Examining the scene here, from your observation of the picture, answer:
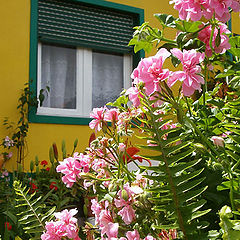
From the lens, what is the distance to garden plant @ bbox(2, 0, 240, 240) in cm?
49

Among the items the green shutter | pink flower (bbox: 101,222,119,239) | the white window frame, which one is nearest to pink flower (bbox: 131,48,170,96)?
pink flower (bbox: 101,222,119,239)

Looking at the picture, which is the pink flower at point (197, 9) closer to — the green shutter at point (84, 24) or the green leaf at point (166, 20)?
the green leaf at point (166, 20)

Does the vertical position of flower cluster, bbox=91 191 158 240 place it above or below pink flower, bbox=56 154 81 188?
below

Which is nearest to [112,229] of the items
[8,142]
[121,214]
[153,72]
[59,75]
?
[121,214]

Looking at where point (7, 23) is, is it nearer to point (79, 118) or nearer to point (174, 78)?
point (79, 118)

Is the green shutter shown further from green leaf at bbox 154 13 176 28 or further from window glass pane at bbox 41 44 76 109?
green leaf at bbox 154 13 176 28

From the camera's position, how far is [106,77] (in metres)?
4.23

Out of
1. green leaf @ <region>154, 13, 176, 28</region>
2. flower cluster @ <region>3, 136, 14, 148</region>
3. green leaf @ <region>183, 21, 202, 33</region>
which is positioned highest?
green leaf @ <region>154, 13, 176, 28</region>

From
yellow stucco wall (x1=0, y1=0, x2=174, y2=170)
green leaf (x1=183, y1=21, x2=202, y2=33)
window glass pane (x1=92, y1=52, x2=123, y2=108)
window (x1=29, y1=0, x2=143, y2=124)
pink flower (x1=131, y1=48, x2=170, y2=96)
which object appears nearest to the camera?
pink flower (x1=131, y1=48, x2=170, y2=96)

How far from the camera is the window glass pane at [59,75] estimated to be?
3879 millimetres

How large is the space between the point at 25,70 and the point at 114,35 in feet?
3.85

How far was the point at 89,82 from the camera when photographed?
409cm

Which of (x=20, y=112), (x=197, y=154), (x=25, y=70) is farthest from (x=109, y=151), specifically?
(x=25, y=70)

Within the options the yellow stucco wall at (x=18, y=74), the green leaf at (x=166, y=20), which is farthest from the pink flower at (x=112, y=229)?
the yellow stucco wall at (x=18, y=74)
